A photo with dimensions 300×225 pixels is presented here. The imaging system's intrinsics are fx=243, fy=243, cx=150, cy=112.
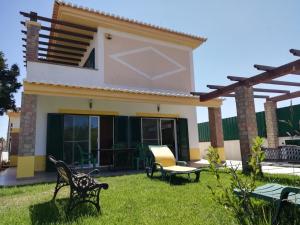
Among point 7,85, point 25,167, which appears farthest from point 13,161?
point 25,167

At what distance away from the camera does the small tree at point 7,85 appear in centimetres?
1511

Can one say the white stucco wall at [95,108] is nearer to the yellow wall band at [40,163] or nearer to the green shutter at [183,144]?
the yellow wall band at [40,163]

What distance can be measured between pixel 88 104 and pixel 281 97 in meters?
10.5

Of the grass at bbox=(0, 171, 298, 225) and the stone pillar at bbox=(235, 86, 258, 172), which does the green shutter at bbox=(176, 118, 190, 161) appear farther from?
the grass at bbox=(0, 171, 298, 225)

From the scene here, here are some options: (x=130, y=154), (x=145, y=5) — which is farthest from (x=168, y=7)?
(x=130, y=154)

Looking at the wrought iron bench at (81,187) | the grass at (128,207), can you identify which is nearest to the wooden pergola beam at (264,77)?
the grass at (128,207)

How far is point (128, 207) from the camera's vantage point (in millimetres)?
4562

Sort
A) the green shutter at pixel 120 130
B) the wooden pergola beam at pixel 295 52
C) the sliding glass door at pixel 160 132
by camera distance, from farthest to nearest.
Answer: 1. the sliding glass door at pixel 160 132
2. the green shutter at pixel 120 130
3. the wooden pergola beam at pixel 295 52

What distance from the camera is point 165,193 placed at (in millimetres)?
5617

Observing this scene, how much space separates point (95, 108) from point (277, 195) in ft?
30.7

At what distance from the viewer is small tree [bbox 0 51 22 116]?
1511cm

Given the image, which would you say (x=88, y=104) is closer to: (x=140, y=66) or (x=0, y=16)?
(x=140, y=66)

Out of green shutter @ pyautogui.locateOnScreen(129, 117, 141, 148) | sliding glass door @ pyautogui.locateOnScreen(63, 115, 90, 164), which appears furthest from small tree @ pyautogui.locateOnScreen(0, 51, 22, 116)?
green shutter @ pyautogui.locateOnScreen(129, 117, 141, 148)

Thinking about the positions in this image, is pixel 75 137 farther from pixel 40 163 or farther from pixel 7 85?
pixel 7 85
